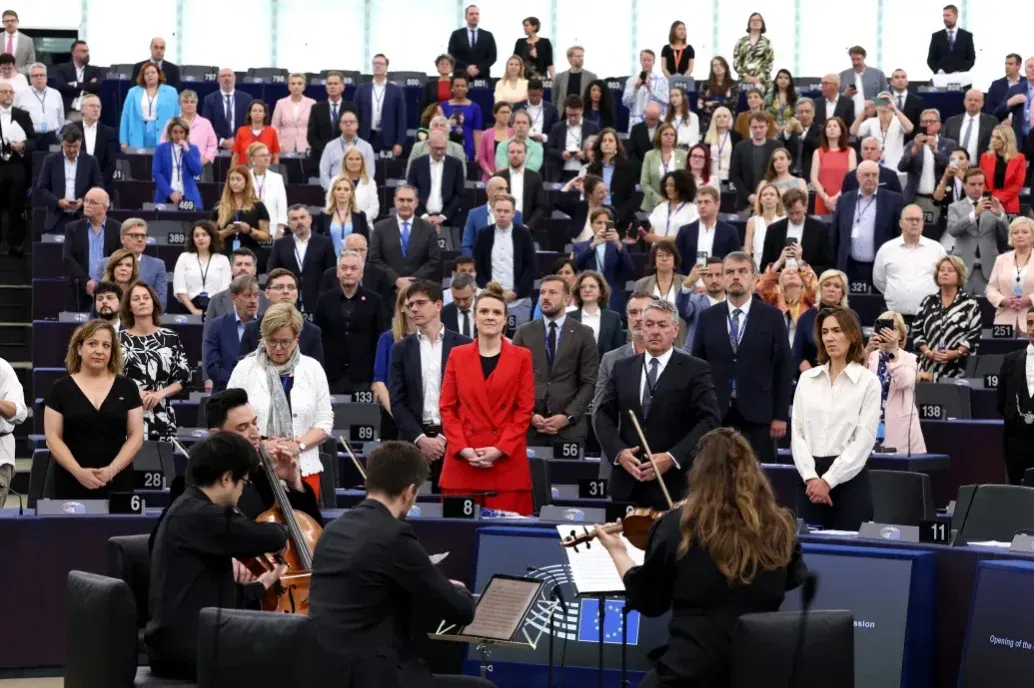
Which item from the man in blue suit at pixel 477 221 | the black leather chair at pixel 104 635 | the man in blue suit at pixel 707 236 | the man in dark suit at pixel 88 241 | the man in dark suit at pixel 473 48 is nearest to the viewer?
the black leather chair at pixel 104 635

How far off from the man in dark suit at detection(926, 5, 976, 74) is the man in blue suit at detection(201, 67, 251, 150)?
802 centimetres

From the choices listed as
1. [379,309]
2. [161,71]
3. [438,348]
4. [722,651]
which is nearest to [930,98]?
[161,71]

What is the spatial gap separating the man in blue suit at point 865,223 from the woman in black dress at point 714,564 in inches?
314

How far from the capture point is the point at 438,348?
8.12 m

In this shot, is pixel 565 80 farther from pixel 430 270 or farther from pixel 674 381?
pixel 674 381

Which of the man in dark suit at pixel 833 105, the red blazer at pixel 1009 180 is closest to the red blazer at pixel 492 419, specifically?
the red blazer at pixel 1009 180

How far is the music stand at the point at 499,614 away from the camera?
5.16 m

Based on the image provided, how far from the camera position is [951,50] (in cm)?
1886

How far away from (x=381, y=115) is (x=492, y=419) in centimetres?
902

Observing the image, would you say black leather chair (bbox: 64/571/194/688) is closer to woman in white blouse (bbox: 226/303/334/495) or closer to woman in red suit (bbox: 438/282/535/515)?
woman in white blouse (bbox: 226/303/334/495)

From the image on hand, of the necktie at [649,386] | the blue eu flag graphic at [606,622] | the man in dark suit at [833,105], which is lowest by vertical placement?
the blue eu flag graphic at [606,622]

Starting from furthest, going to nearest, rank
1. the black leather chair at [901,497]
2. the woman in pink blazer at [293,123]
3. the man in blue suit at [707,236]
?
the woman in pink blazer at [293,123] → the man in blue suit at [707,236] → the black leather chair at [901,497]

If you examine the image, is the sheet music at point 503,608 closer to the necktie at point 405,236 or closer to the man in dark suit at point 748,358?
the man in dark suit at point 748,358

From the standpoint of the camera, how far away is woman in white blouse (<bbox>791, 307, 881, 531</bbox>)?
705 cm
